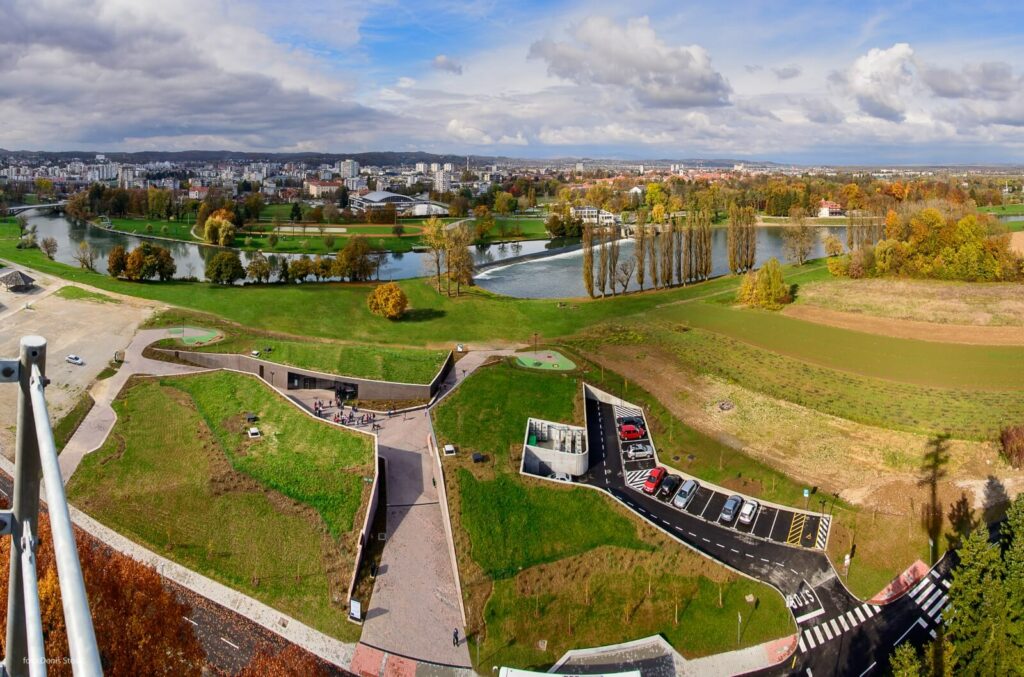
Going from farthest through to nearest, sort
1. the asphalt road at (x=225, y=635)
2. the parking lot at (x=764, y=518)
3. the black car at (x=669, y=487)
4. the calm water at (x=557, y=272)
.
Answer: the calm water at (x=557, y=272) → the black car at (x=669, y=487) → the parking lot at (x=764, y=518) → the asphalt road at (x=225, y=635)

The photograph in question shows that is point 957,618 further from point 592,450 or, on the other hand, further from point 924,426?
point 592,450

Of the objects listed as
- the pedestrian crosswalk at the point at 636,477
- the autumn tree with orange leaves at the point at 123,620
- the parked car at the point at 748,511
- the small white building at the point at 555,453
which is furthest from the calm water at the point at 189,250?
the autumn tree with orange leaves at the point at 123,620

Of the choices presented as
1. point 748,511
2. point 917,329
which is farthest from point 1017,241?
point 748,511

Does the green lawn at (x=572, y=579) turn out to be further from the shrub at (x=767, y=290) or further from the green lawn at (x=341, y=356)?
the shrub at (x=767, y=290)

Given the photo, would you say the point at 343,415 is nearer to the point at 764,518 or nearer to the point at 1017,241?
the point at 764,518

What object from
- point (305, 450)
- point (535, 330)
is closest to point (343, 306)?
point (535, 330)

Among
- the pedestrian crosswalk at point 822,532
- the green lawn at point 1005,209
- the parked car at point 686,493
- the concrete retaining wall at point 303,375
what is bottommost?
the pedestrian crosswalk at point 822,532
